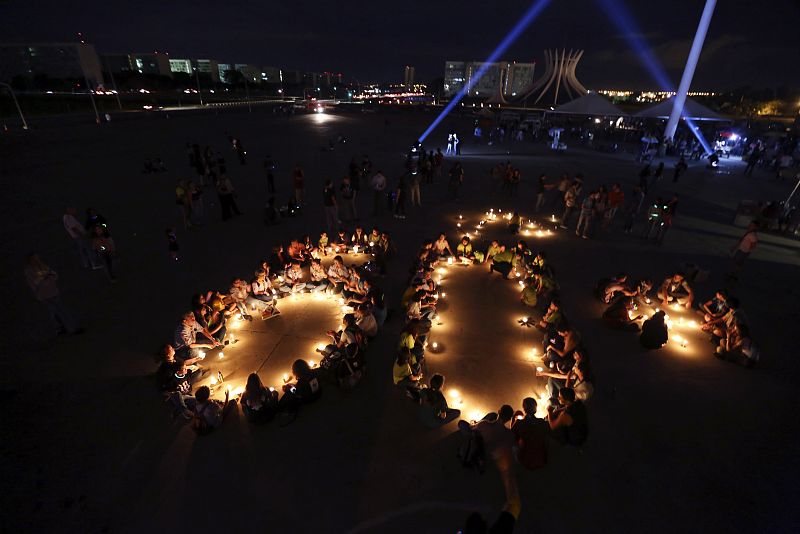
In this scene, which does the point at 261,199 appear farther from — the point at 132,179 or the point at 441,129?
the point at 441,129

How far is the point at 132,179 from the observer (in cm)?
1975

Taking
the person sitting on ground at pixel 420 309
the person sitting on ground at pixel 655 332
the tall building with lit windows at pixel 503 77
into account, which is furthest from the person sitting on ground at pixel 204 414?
the tall building with lit windows at pixel 503 77

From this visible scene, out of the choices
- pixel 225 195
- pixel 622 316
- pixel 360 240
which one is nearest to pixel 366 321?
pixel 360 240

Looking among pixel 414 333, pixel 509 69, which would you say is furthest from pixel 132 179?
pixel 509 69

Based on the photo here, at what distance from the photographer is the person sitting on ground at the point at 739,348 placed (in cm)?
718

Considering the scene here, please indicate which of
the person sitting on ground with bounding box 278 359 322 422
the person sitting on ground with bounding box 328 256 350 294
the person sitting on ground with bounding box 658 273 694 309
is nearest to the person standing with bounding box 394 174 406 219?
the person sitting on ground with bounding box 328 256 350 294

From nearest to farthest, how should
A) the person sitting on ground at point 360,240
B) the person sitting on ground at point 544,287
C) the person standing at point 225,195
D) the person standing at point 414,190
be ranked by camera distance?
the person sitting on ground at point 544,287, the person sitting on ground at point 360,240, the person standing at point 225,195, the person standing at point 414,190

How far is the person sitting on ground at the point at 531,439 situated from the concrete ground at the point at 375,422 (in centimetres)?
20

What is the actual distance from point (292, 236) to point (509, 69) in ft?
626

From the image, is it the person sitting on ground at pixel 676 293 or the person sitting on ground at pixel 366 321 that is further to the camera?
the person sitting on ground at pixel 676 293

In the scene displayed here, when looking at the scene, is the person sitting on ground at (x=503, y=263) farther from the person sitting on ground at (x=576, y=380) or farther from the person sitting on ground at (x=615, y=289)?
the person sitting on ground at (x=576, y=380)

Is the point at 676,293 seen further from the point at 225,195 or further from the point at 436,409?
the point at 225,195

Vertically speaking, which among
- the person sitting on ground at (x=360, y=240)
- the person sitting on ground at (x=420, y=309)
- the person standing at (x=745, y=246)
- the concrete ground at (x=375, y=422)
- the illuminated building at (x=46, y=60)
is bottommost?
the concrete ground at (x=375, y=422)

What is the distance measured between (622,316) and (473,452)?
5.29 metres
